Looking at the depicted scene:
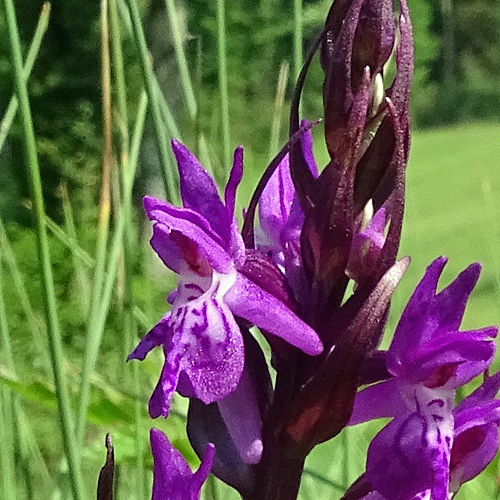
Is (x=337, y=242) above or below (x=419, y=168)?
above

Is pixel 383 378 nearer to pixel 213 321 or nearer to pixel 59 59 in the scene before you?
pixel 213 321

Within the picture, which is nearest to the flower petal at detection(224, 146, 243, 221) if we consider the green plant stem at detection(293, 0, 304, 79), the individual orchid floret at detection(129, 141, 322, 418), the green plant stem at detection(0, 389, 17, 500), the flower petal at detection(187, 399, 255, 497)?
the individual orchid floret at detection(129, 141, 322, 418)

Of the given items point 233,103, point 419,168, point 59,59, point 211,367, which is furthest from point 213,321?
point 419,168

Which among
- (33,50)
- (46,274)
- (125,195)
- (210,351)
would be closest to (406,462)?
(210,351)

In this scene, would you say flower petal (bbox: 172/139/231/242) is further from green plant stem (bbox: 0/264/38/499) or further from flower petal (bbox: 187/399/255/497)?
green plant stem (bbox: 0/264/38/499)

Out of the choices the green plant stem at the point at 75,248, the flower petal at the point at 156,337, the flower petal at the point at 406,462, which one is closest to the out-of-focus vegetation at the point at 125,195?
the green plant stem at the point at 75,248
